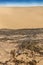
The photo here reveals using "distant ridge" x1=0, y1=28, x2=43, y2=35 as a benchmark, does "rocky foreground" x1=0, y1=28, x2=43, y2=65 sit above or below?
below

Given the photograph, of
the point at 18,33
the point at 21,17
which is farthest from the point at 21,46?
the point at 21,17

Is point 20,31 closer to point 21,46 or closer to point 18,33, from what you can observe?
point 18,33

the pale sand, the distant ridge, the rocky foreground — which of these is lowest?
the rocky foreground

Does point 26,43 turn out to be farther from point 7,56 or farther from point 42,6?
point 42,6

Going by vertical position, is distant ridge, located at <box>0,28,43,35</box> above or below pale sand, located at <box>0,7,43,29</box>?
below

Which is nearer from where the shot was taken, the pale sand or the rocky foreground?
the rocky foreground
